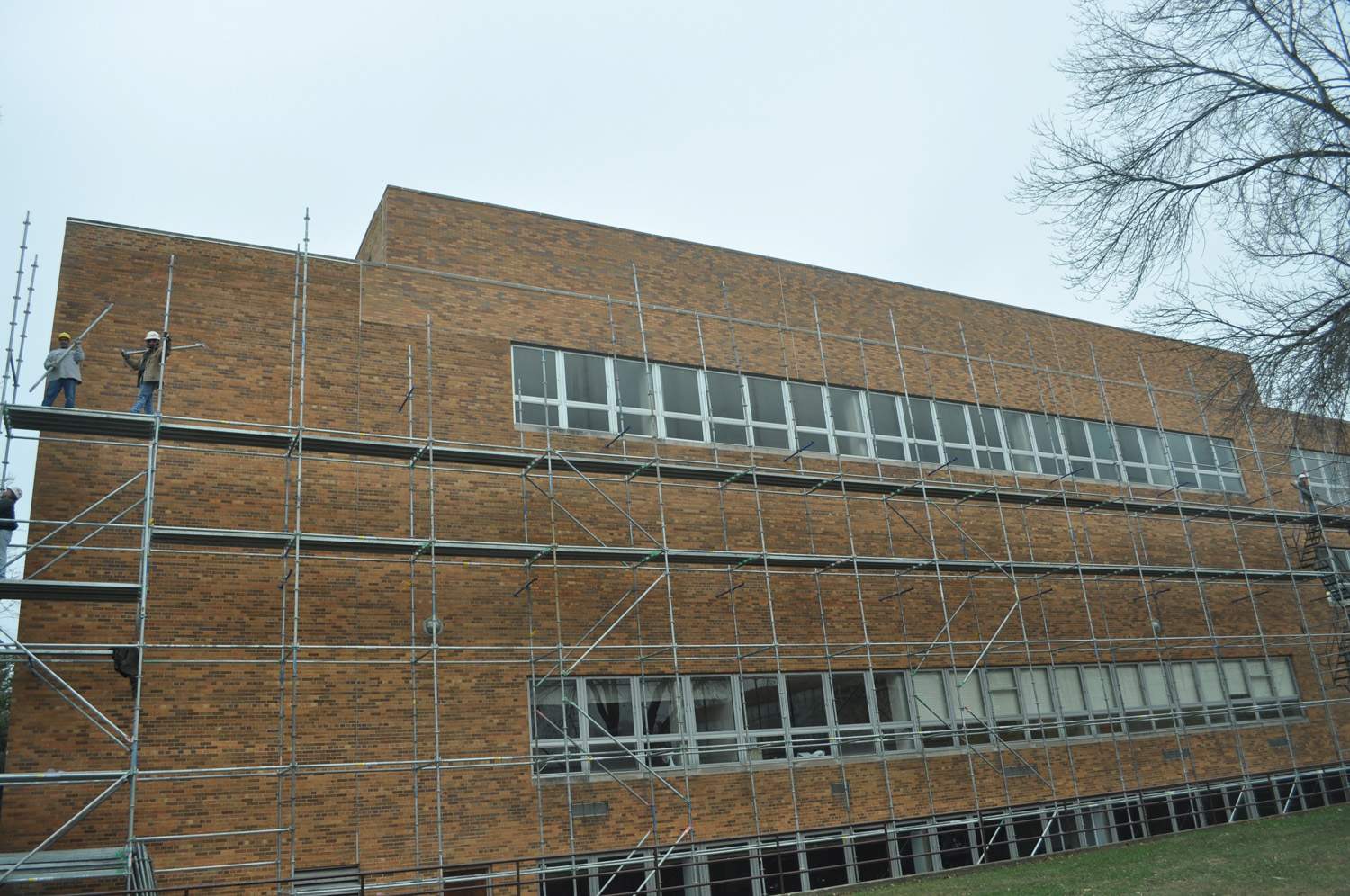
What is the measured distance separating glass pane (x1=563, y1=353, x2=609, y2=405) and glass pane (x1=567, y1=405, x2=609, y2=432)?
0.45ft

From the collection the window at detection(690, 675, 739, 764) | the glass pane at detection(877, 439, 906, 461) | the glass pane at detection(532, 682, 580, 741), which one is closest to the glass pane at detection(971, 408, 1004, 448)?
the glass pane at detection(877, 439, 906, 461)

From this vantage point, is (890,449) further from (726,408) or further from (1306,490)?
Answer: (1306,490)

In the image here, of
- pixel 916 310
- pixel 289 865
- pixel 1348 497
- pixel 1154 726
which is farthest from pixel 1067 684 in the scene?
pixel 289 865

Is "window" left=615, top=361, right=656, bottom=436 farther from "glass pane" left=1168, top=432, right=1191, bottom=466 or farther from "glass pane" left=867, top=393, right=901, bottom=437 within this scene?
"glass pane" left=1168, top=432, right=1191, bottom=466

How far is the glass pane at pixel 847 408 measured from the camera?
60.9ft

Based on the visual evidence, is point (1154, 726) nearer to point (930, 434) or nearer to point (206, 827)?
point (930, 434)

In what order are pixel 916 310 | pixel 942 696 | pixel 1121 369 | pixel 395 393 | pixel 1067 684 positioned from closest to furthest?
pixel 395 393
pixel 942 696
pixel 1067 684
pixel 916 310
pixel 1121 369

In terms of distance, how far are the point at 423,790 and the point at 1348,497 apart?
865 inches

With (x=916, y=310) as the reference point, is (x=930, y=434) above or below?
below

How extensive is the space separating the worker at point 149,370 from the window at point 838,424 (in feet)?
15.6

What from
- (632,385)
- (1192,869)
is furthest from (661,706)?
(1192,869)

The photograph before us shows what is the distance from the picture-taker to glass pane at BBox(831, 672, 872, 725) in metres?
16.5

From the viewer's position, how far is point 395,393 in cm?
1480

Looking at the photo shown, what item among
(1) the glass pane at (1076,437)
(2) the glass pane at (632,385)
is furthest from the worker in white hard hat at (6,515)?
(1) the glass pane at (1076,437)
